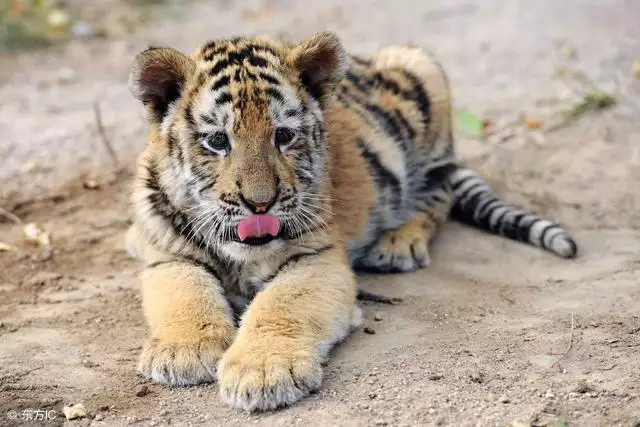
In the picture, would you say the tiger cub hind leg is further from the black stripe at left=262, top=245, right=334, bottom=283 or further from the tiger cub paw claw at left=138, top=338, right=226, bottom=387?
the tiger cub paw claw at left=138, top=338, right=226, bottom=387

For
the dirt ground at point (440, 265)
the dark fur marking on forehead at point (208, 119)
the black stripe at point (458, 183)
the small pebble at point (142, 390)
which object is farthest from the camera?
the black stripe at point (458, 183)

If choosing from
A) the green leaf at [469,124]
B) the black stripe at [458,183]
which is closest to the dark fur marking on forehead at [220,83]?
the black stripe at [458,183]

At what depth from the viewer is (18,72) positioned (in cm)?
773

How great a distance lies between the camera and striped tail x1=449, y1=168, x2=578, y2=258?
4758 millimetres

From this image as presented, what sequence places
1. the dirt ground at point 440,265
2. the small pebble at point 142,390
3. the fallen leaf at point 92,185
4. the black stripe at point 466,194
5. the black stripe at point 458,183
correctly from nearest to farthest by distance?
the dirt ground at point 440,265
the small pebble at point 142,390
the black stripe at point 466,194
the black stripe at point 458,183
the fallen leaf at point 92,185

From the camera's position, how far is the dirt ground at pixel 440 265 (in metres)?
3.28

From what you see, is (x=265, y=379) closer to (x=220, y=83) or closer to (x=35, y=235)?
Result: (x=220, y=83)

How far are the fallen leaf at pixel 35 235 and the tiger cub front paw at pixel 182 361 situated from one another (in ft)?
5.83

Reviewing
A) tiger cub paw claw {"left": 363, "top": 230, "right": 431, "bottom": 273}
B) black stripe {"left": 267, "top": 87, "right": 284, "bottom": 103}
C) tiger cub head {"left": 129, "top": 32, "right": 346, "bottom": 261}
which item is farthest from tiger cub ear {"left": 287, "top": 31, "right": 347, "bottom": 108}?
tiger cub paw claw {"left": 363, "top": 230, "right": 431, "bottom": 273}

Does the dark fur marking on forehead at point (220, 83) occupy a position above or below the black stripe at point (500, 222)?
above

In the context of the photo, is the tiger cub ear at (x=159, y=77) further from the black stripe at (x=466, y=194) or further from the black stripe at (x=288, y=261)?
the black stripe at (x=466, y=194)

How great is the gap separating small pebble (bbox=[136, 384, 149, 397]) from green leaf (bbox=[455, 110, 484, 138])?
3.69m

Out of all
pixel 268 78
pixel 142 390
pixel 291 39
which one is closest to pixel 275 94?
pixel 268 78

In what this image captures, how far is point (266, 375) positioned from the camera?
3203 mm
